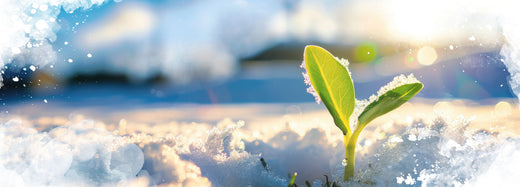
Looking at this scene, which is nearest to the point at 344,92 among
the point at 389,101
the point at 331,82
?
the point at 331,82

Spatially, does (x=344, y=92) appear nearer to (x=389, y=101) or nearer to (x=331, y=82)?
(x=331, y=82)

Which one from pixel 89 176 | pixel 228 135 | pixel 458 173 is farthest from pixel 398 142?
pixel 89 176
